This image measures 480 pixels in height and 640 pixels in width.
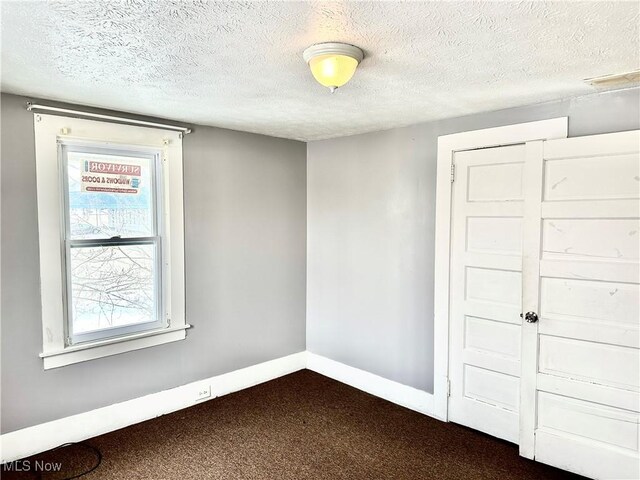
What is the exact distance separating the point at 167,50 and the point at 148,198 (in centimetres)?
159

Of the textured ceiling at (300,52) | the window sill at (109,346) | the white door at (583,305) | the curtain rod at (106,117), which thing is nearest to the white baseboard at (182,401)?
the window sill at (109,346)

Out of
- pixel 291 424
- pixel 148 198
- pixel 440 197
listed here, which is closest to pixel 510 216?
pixel 440 197

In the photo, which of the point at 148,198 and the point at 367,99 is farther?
the point at 148,198

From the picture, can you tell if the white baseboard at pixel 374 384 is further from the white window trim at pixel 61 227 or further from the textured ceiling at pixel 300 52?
the textured ceiling at pixel 300 52

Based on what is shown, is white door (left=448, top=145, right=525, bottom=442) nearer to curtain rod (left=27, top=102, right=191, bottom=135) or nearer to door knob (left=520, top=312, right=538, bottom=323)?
door knob (left=520, top=312, right=538, bottom=323)

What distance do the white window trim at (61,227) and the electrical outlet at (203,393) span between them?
0.51 m

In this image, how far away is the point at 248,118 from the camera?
3.22 metres

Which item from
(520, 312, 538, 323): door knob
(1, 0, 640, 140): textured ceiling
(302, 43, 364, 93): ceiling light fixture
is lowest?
(520, 312, 538, 323): door knob

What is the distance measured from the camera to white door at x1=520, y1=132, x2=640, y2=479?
236 cm

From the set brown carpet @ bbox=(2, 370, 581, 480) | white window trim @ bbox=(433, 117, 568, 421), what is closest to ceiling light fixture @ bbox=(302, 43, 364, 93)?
white window trim @ bbox=(433, 117, 568, 421)

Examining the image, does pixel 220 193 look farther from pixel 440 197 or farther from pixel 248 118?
pixel 440 197

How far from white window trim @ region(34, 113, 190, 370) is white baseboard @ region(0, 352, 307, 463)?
406mm

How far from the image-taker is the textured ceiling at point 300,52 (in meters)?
1.52

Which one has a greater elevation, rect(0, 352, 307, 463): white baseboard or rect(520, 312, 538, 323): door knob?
rect(520, 312, 538, 323): door knob
